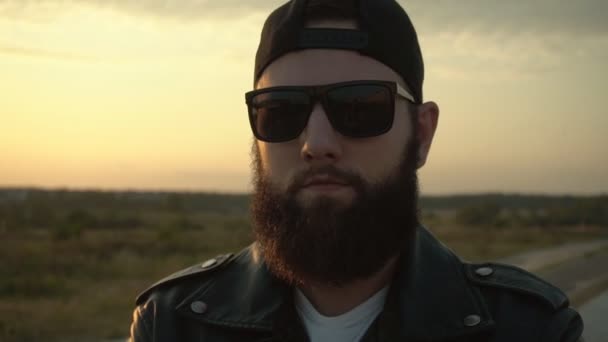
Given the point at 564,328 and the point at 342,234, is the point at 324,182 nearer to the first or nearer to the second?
the point at 342,234

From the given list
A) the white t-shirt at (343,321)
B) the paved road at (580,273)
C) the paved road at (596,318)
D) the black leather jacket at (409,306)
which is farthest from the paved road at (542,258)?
the white t-shirt at (343,321)

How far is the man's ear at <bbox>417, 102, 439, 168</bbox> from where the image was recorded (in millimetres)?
2747

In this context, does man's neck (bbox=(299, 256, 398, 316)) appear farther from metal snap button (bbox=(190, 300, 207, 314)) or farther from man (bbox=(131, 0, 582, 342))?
metal snap button (bbox=(190, 300, 207, 314))

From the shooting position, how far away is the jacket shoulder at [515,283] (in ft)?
7.60

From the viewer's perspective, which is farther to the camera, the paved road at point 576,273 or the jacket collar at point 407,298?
the paved road at point 576,273

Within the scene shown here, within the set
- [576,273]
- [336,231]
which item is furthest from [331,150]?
[576,273]

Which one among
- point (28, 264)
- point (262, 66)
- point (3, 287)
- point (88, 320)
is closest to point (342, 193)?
point (262, 66)

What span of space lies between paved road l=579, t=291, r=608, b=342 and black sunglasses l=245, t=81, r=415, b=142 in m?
5.83

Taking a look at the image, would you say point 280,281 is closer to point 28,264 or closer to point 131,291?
point 131,291

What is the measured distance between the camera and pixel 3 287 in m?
14.0

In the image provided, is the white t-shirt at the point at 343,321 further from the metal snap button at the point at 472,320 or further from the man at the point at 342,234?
the metal snap button at the point at 472,320

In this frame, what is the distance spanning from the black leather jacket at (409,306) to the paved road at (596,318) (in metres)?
5.55

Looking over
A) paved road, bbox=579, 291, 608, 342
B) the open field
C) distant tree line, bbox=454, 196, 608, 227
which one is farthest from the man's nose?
distant tree line, bbox=454, 196, 608, 227

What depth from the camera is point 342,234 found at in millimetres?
2410
